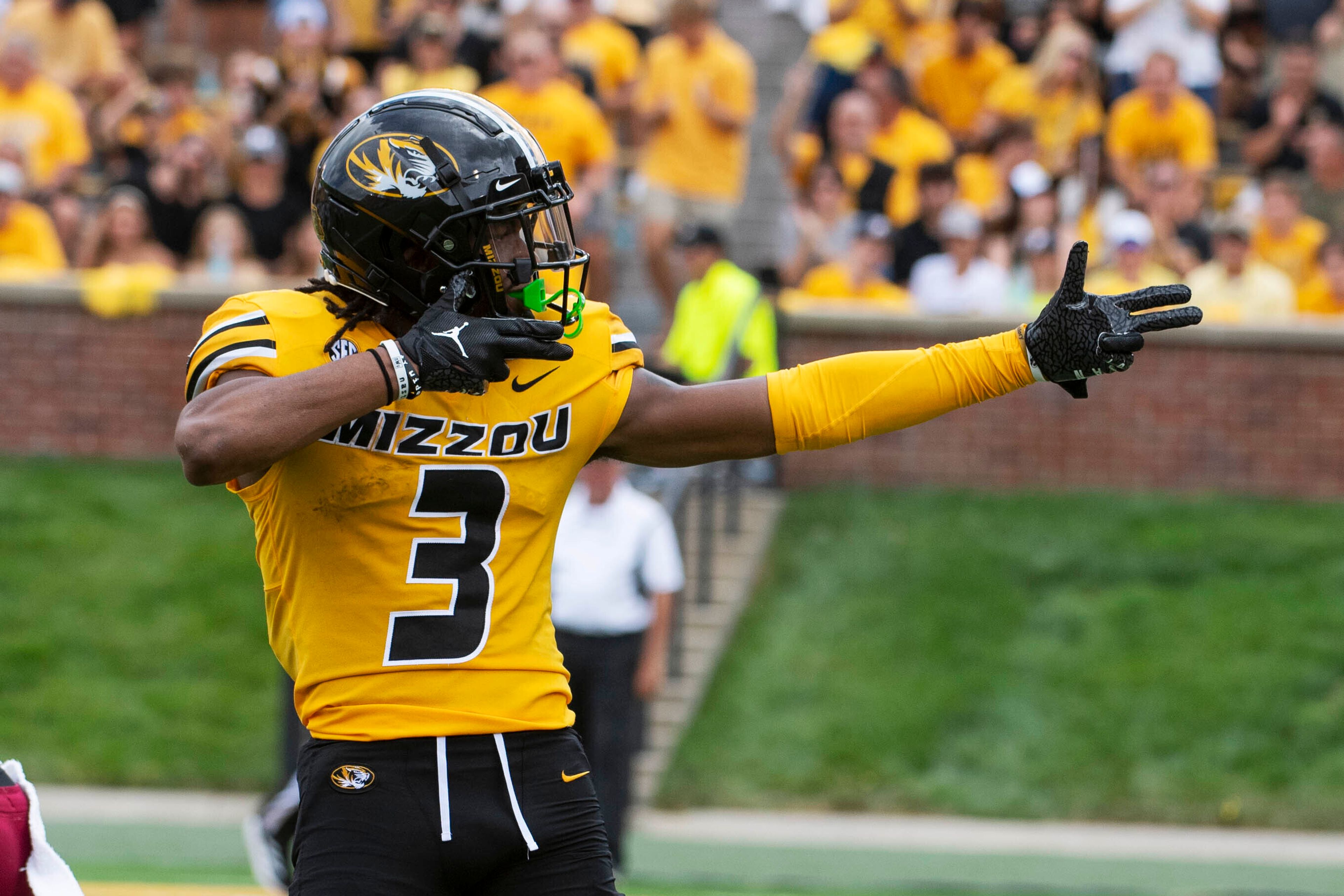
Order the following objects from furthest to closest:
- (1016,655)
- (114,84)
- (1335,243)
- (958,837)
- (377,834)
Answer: (114,84), (1335,243), (1016,655), (958,837), (377,834)

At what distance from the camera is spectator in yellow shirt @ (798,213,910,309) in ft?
39.8

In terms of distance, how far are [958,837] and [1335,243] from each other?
16.2 feet

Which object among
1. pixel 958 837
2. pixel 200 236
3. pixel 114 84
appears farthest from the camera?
pixel 114 84

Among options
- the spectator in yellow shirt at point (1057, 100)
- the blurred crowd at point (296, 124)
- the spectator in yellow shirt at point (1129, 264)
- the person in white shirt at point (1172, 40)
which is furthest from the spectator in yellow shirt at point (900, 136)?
the spectator in yellow shirt at point (1129, 264)

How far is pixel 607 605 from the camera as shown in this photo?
8.30 m

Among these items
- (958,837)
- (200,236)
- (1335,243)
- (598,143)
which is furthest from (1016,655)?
(200,236)

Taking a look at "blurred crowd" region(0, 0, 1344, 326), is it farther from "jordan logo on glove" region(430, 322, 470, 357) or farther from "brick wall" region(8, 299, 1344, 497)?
"jordan logo on glove" region(430, 322, 470, 357)

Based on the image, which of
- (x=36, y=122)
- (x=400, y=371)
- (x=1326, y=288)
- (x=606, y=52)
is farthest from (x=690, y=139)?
(x=400, y=371)

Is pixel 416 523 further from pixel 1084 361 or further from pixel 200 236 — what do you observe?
pixel 200 236

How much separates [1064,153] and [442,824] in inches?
406

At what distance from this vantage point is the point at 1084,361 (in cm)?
327

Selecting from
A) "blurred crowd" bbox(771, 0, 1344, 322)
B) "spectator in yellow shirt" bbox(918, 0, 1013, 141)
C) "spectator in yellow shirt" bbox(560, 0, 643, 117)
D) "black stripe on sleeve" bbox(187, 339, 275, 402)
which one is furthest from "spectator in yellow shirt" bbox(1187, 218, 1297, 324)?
"black stripe on sleeve" bbox(187, 339, 275, 402)

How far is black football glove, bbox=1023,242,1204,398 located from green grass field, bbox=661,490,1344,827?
725cm

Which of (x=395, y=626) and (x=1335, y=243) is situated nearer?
(x=395, y=626)
